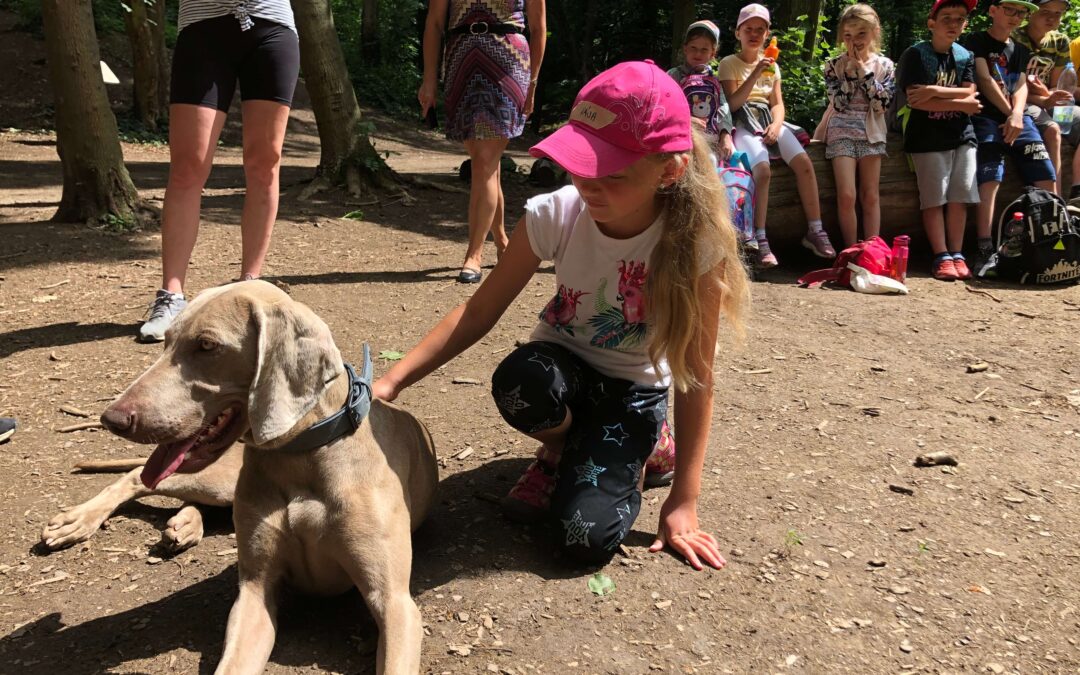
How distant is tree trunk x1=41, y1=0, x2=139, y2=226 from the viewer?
6934mm

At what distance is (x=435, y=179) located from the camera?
1122 centimetres

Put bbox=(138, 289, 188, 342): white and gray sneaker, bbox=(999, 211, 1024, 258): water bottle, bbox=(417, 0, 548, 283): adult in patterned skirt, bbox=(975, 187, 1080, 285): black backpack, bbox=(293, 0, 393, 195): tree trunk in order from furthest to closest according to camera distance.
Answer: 1. bbox=(293, 0, 393, 195): tree trunk
2. bbox=(999, 211, 1024, 258): water bottle
3. bbox=(975, 187, 1080, 285): black backpack
4. bbox=(417, 0, 548, 283): adult in patterned skirt
5. bbox=(138, 289, 188, 342): white and gray sneaker

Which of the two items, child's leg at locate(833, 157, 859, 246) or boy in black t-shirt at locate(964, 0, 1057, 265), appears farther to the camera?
boy in black t-shirt at locate(964, 0, 1057, 265)

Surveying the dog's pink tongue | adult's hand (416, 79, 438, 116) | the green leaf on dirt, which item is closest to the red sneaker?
adult's hand (416, 79, 438, 116)

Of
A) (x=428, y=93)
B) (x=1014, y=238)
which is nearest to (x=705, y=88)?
(x=428, y=93)

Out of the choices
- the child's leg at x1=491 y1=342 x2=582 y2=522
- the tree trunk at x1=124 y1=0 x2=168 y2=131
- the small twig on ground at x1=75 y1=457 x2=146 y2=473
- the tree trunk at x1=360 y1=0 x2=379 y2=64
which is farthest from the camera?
the tree trunk at x1=360 y1=0 x2=379 y2=64

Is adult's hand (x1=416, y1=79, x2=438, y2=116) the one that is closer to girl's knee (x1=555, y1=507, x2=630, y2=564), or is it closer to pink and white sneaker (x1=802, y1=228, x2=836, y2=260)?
pink and white sneaker (x1=802, y1=228, x2=836, y2=260)

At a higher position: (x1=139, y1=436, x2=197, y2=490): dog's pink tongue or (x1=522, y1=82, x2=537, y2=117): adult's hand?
(x1=522, y1=82, x2=537, y2=117): adult's hand

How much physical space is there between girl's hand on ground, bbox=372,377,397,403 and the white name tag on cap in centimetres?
107

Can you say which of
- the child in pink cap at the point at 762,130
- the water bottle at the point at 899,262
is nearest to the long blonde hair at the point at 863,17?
the child in pink cap at the point at 762,130

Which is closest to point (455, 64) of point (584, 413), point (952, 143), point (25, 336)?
point (25, 336)

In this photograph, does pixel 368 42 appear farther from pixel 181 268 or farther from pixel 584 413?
pixel 584 413

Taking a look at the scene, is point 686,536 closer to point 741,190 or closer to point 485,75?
point 485,75

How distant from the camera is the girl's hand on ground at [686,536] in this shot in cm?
316
